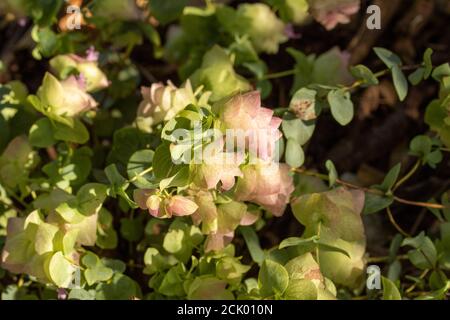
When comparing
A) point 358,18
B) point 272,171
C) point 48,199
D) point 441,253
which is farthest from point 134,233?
point 358,18

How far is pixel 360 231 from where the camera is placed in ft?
2.82

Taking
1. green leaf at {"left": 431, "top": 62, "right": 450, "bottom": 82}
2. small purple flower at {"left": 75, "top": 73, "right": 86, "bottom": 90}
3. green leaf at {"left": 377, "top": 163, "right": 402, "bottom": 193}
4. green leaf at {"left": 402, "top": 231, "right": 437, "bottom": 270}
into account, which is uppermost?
small purple flower at {"left": 75, "top": 73, "right": 86, "bottom": 90}

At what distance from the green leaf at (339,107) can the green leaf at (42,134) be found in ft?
1.18

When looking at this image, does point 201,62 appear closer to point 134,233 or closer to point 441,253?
point 134,233

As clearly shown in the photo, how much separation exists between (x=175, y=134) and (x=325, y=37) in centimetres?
74

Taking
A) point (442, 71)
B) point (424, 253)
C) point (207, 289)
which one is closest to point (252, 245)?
point (207, 289)

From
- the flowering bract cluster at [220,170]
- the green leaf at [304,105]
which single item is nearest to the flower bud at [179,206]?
the flowering bract cluster at [220,170]

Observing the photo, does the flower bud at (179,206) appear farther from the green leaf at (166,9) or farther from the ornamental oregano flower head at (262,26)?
the ornamental oregano flower head at (262,26)

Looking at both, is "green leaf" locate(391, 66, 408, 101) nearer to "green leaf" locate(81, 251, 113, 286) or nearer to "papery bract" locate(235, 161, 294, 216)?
"papery bract" locate(235, 161, 294, 216)

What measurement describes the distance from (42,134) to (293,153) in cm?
32

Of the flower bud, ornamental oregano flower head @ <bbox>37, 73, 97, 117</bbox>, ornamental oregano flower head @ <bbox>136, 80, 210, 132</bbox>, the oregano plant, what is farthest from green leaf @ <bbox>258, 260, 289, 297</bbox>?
ornamental oregano flower head @ <bbox>37, 73, 97, 117</bbox>

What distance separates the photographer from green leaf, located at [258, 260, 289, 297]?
2.60ft

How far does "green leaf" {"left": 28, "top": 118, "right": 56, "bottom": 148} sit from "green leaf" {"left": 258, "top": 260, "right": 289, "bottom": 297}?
337 millimetres

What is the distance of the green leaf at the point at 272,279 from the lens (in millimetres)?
792
